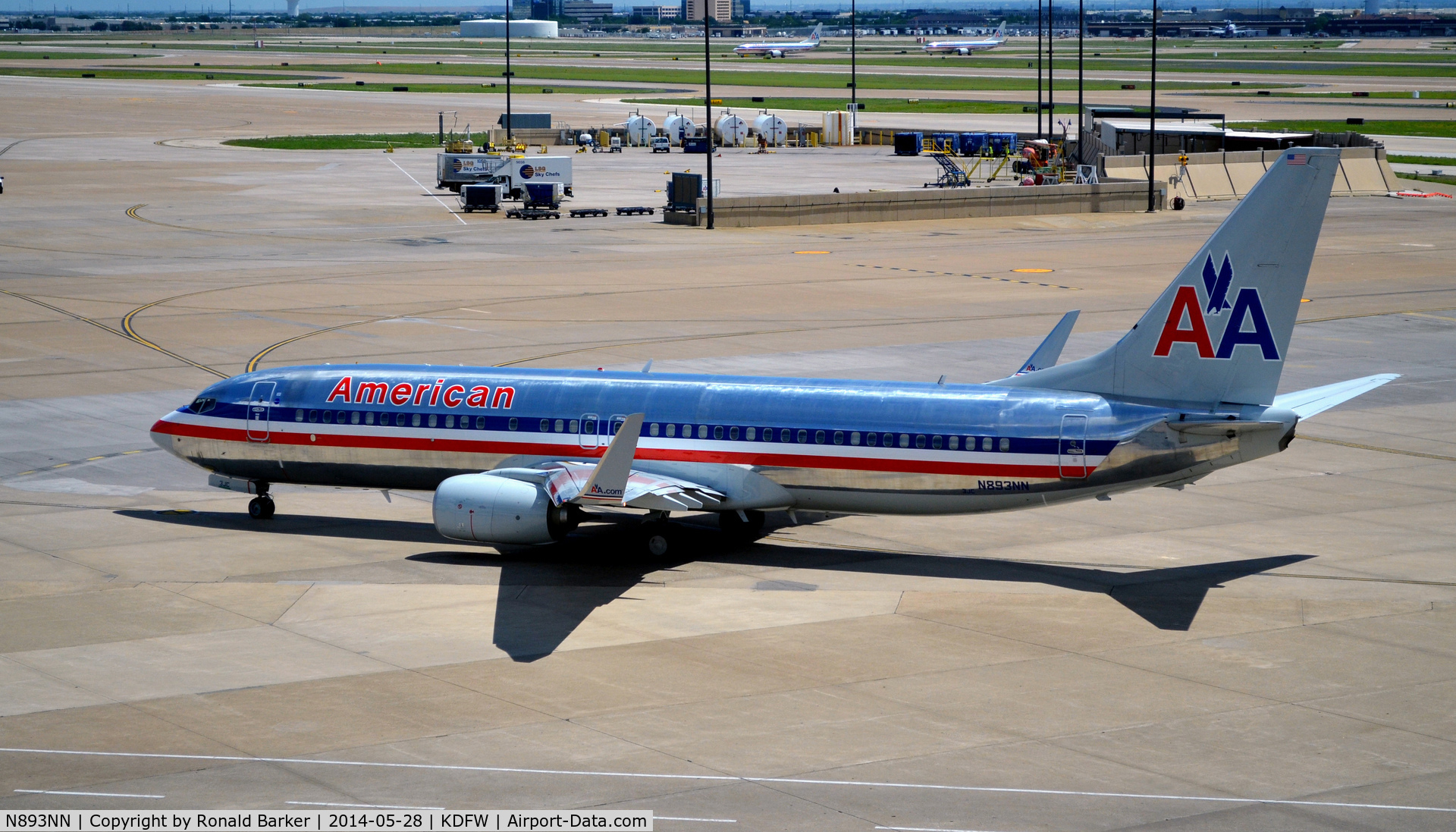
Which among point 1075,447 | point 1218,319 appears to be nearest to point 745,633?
point 1075,447

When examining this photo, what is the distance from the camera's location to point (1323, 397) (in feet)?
104

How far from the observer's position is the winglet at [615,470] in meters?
31.0

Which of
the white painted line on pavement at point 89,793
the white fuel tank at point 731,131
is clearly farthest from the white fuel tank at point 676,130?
the white painted line on pavement at point 89,793

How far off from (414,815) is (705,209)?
80.9 meters

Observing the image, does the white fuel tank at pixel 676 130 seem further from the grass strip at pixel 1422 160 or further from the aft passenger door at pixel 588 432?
the aft passenger door at pixel 588 432

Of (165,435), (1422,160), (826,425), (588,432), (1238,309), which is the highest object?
(1422,160)

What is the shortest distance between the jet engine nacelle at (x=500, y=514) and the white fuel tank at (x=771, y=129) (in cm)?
13101

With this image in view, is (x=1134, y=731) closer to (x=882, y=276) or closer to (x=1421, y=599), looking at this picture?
(x=1421, y=599)

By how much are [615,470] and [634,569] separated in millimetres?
3616

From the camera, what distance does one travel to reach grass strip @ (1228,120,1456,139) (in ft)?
507

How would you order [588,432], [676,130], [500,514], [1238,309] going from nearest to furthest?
[1238,309] → [500,514] → [588,432] → [676,130]

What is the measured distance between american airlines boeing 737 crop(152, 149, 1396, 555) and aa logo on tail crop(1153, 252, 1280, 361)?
3cm
